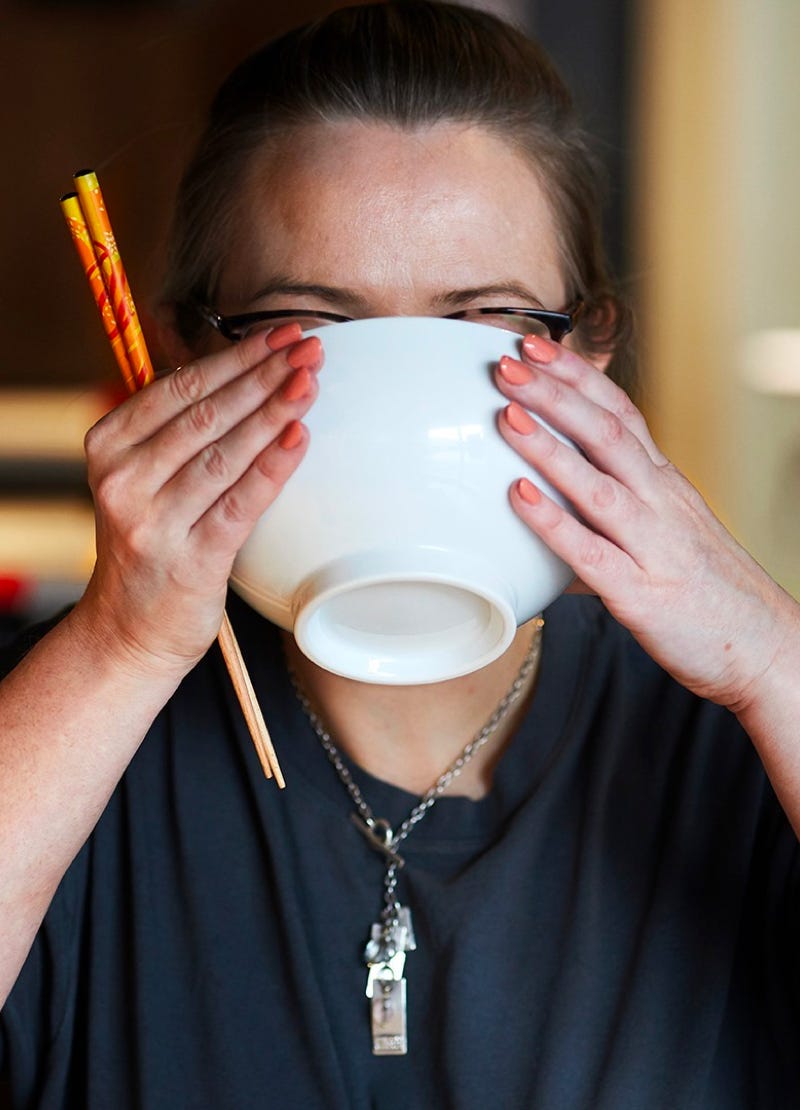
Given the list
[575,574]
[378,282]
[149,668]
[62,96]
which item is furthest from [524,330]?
[62,96]

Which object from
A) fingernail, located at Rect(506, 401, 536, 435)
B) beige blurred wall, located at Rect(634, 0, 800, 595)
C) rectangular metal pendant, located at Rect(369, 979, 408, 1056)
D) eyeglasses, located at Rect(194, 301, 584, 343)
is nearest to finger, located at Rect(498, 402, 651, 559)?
fingernail, located at Rect(506, 401, 536, 435)

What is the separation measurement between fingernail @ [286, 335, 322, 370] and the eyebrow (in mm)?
242

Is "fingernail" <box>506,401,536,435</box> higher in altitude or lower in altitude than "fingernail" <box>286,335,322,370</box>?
lower

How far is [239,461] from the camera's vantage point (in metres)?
0.85

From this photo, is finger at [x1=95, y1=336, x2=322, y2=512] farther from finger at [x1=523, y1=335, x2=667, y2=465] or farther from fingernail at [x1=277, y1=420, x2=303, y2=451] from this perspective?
finger at [x1=523, y1=335, x2=667, y2=465]

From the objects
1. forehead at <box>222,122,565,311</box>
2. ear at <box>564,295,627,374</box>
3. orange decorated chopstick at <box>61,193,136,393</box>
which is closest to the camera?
orange decorated chopstick at <box>61,193,136,393</box>

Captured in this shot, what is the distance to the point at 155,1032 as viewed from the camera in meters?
1.14

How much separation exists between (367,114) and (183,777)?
22.7 inches

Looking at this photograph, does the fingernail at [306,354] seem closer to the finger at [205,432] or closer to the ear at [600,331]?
the finger at [205,432]

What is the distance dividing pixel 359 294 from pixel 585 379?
0.26 m

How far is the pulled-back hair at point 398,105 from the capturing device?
3.87 ft

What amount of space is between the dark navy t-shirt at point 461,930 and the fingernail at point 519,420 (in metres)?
0.44

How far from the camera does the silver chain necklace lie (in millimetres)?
1139

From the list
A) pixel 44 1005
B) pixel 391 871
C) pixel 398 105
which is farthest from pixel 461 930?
pixel 398 105
